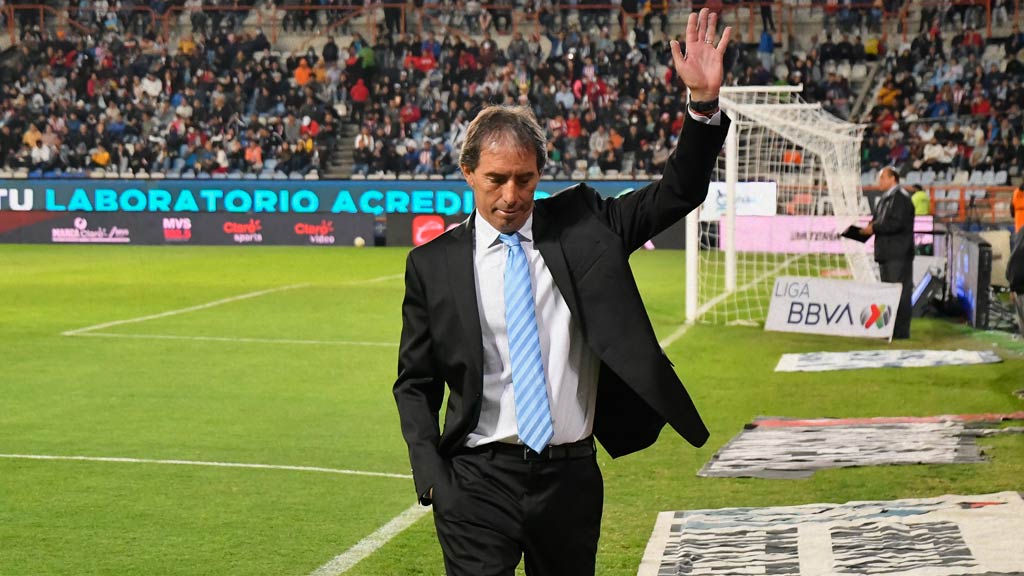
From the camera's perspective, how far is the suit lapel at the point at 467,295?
3740mm

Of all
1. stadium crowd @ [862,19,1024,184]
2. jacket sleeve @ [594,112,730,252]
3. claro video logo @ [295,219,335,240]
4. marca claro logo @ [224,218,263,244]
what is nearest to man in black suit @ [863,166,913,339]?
jacket sleeve @ [594,112,730,252]

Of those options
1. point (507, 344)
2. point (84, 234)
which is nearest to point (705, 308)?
point (507, 344)

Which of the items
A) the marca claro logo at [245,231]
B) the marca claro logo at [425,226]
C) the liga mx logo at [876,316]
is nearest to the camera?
the liga mx logo at [876,316]

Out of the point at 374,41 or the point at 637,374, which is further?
the point at 374,41

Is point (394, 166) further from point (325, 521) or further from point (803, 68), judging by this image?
point (325, 521)

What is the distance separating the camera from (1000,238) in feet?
69.3

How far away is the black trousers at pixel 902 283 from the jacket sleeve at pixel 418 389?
1326 cm

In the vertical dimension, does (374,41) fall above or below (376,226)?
above

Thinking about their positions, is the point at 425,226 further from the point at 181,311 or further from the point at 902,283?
the point at 902,283

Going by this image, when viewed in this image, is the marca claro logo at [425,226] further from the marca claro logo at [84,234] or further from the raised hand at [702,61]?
the raised hand at [702,61]

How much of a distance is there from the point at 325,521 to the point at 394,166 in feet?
93.4

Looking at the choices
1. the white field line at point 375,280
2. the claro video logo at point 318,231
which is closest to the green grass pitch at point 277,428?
the white field line at point 375,280

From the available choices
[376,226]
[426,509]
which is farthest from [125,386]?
[376,226]

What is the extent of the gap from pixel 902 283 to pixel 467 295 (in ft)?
44.9
